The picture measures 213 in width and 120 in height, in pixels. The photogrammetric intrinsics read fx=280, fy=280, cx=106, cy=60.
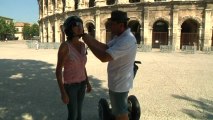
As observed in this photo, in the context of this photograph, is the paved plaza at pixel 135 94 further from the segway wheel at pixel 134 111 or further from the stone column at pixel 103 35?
the stone column at pixel 103 35

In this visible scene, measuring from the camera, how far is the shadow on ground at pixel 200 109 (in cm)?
578

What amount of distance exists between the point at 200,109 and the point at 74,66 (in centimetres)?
360

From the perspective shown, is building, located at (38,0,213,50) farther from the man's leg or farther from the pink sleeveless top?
the man's leg

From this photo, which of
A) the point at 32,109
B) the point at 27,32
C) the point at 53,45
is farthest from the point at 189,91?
the point at 27,32

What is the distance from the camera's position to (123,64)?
3477mm

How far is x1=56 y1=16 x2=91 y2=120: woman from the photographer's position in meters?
3.77

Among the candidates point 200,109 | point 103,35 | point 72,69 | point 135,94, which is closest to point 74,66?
point 72,69

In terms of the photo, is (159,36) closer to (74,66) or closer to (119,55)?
(74,66)

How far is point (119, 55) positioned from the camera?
330cm

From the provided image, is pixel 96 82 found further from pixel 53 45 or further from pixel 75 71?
pixel 53 45

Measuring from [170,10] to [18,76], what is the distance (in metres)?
21.3

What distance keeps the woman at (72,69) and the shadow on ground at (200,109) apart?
2.79m

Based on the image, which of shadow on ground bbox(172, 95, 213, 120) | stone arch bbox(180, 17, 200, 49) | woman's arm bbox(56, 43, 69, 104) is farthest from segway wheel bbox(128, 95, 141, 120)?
stone arch bbox(180, 17, 200, 49)

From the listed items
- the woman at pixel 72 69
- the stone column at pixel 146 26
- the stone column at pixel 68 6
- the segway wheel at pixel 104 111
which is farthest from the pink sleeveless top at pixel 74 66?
the stone column at pixel 68 6
